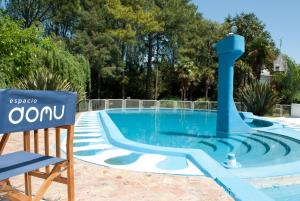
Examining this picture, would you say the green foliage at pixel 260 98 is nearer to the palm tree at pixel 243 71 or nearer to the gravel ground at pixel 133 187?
the palm tree at pixel 243 71

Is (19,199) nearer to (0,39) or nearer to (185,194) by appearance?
(185,194)

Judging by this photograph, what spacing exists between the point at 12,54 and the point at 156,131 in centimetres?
847

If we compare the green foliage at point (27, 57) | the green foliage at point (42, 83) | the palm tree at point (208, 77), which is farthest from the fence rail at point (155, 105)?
the green foliage at point (42, 83)

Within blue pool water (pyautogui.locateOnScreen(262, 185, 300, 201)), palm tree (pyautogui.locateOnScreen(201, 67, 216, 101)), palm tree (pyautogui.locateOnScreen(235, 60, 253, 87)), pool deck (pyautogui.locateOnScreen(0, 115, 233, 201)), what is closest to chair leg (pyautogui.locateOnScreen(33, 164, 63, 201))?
pool deck (pyautogui.locateOnScreen(0, 115, 233, 201))

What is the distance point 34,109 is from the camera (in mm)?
2916

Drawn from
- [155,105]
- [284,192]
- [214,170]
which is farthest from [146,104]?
[284,192]

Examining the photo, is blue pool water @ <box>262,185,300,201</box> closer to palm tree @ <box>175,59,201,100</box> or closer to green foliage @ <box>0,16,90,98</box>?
green foliage @ <box>0,16,90,98</box>

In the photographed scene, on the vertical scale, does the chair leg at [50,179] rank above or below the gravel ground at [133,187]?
above

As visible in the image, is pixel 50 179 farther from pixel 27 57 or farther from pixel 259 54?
pixel 259 54

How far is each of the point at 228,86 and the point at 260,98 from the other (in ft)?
30.7

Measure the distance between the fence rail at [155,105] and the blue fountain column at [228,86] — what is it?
998 cm

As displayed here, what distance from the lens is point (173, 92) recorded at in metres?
34.5

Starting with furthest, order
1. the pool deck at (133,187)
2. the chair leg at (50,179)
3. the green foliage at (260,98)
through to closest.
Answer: the green foliage at (260,98)
the pool deck at (133,187)
the chair leg at (50,179)

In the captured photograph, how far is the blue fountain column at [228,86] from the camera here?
12531 mm
